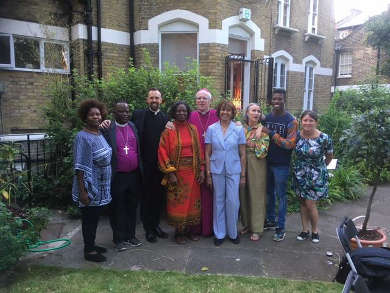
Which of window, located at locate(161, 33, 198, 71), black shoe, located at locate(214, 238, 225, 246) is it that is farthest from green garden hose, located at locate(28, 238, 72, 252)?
window, located at locate(161, 33, 198, 71)

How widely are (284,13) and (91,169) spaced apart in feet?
36.0

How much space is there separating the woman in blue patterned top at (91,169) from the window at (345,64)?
2140 cm

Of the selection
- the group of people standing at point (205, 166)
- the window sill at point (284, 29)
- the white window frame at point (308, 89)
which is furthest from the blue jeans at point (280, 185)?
the white window frame at point (308, 89)

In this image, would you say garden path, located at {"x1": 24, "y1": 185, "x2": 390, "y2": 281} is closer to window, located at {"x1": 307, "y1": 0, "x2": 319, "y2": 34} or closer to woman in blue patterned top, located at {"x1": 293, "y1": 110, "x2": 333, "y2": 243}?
woman in blue patterned top, located at {"x1": 293, "y1": 110, "x2": 333, "y2": 243}

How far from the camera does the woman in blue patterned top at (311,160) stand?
4098 millimetres

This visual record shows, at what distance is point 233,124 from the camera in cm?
428

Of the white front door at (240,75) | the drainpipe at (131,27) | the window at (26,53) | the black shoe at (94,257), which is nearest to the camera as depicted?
the black shoe at (94,257)

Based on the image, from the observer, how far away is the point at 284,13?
40.1 feet

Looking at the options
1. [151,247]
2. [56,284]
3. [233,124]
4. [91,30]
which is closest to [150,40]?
[91,30]

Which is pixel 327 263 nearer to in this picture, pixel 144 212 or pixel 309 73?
pixel 144 212

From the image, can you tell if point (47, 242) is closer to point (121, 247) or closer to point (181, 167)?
point (121, 247)

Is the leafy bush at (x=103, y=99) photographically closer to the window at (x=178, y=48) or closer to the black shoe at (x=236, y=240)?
→ the black shoe at (x=236, y=240)

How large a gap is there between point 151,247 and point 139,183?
2.79 ft

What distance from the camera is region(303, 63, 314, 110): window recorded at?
539 inches
